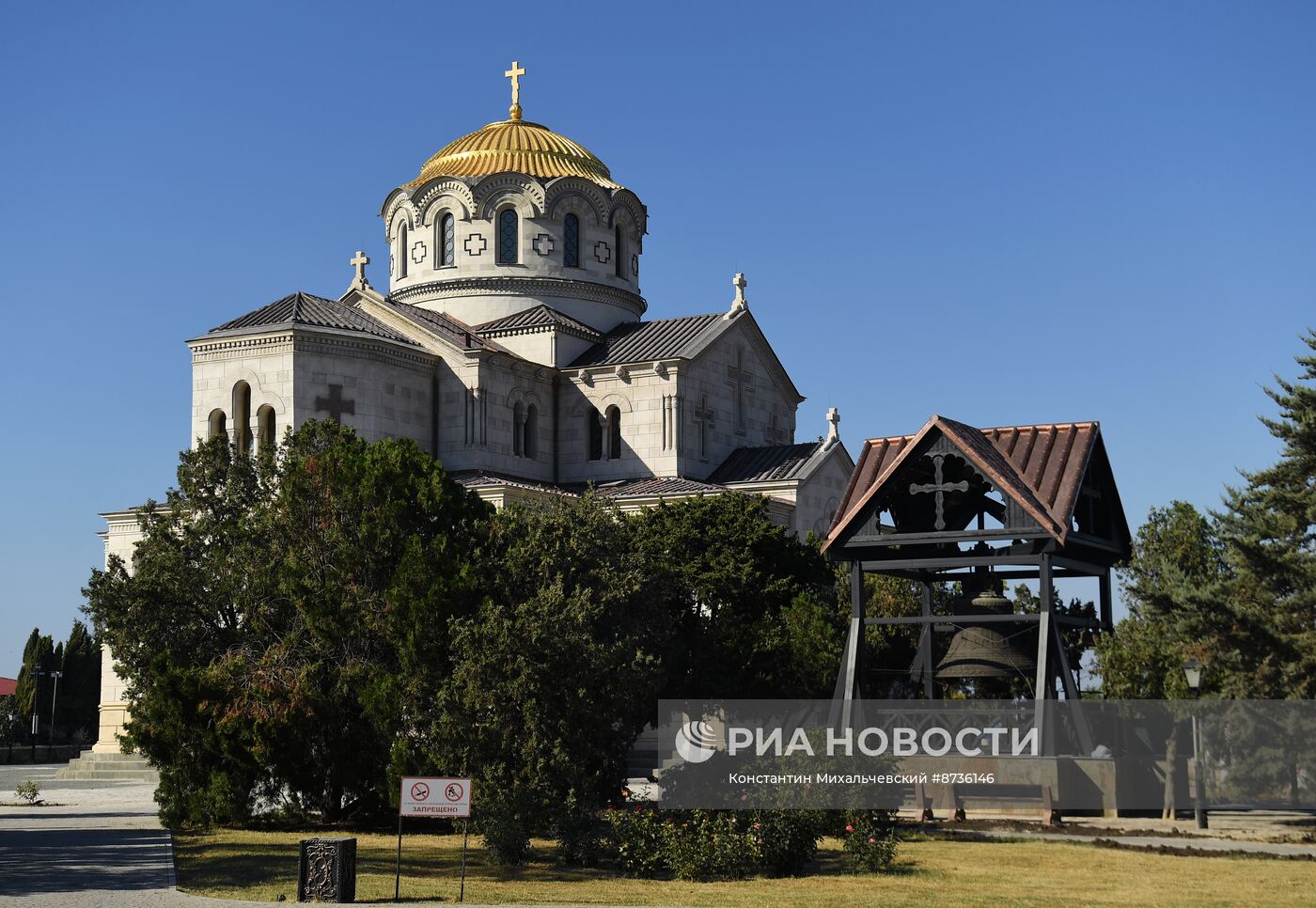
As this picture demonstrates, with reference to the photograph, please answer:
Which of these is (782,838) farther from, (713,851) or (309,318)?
(309,318)

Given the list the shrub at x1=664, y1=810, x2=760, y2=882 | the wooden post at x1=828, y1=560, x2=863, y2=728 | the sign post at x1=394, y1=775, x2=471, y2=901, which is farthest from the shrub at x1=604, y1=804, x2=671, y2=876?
the wooden post at x1=828, y1=560, x2=863, y2=728

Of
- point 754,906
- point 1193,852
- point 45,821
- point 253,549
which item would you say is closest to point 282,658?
point 253,549

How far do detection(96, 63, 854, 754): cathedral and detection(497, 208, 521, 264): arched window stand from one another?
2.9 inches

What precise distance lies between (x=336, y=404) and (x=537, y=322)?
30.1 ft

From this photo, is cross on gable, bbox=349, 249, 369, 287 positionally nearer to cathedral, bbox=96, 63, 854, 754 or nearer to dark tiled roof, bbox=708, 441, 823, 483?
cathedral, bbox=96, 63, 854, 754

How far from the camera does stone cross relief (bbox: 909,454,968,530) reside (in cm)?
2839

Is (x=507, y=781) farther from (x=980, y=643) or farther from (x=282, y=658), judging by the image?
(x=980, y=643)

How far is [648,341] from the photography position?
185 feet

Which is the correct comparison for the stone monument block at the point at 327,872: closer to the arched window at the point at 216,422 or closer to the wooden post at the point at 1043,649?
the wooden post at the point at 1043,649

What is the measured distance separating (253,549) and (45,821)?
6.36 m

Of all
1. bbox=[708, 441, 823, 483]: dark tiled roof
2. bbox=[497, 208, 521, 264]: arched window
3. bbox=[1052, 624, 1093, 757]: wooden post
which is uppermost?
bbox=[497, 208, 521, 264]: arched window

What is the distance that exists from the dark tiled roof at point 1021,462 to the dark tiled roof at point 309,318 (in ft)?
78.0

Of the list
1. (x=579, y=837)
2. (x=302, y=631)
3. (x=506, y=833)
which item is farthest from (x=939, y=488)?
(x=302, y=631)

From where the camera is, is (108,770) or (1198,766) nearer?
(1198,766)
